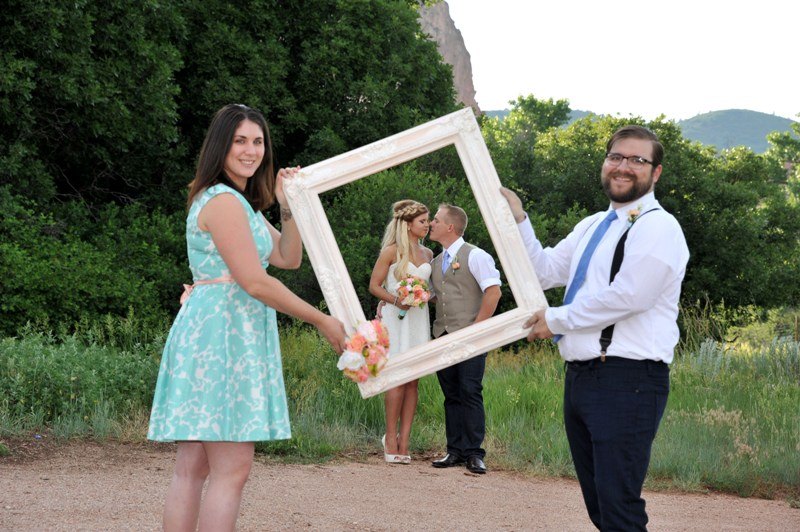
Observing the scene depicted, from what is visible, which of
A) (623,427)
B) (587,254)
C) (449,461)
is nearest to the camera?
(623,427)

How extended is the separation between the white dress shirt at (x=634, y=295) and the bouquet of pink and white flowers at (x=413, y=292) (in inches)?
155

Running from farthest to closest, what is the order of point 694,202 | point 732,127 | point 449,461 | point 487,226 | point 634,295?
point 732,127 → point 694,202 → point 449,461 → point 487,226 → point 634,295

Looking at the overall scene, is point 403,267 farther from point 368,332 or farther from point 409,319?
point 368,332

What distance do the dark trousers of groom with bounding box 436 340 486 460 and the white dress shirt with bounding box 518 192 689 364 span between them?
169 inches

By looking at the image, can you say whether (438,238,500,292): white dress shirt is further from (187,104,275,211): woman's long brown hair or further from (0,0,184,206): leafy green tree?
(0,0,184,206): leafy green tree

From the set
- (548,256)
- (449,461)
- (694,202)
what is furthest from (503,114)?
(548,256)

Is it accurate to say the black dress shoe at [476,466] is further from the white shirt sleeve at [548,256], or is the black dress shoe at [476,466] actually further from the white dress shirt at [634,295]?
the white dress shirt at [634,295]

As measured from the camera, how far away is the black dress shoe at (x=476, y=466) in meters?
8.35

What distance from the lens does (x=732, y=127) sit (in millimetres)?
160625

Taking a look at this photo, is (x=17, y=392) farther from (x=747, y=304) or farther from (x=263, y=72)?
(x=747, y=304)

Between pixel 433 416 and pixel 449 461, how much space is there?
66.1 inches

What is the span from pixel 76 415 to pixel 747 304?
1848 cm

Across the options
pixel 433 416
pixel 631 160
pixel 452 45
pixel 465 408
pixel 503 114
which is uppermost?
pixel 503 114

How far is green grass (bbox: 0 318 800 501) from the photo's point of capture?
8.49 metres
